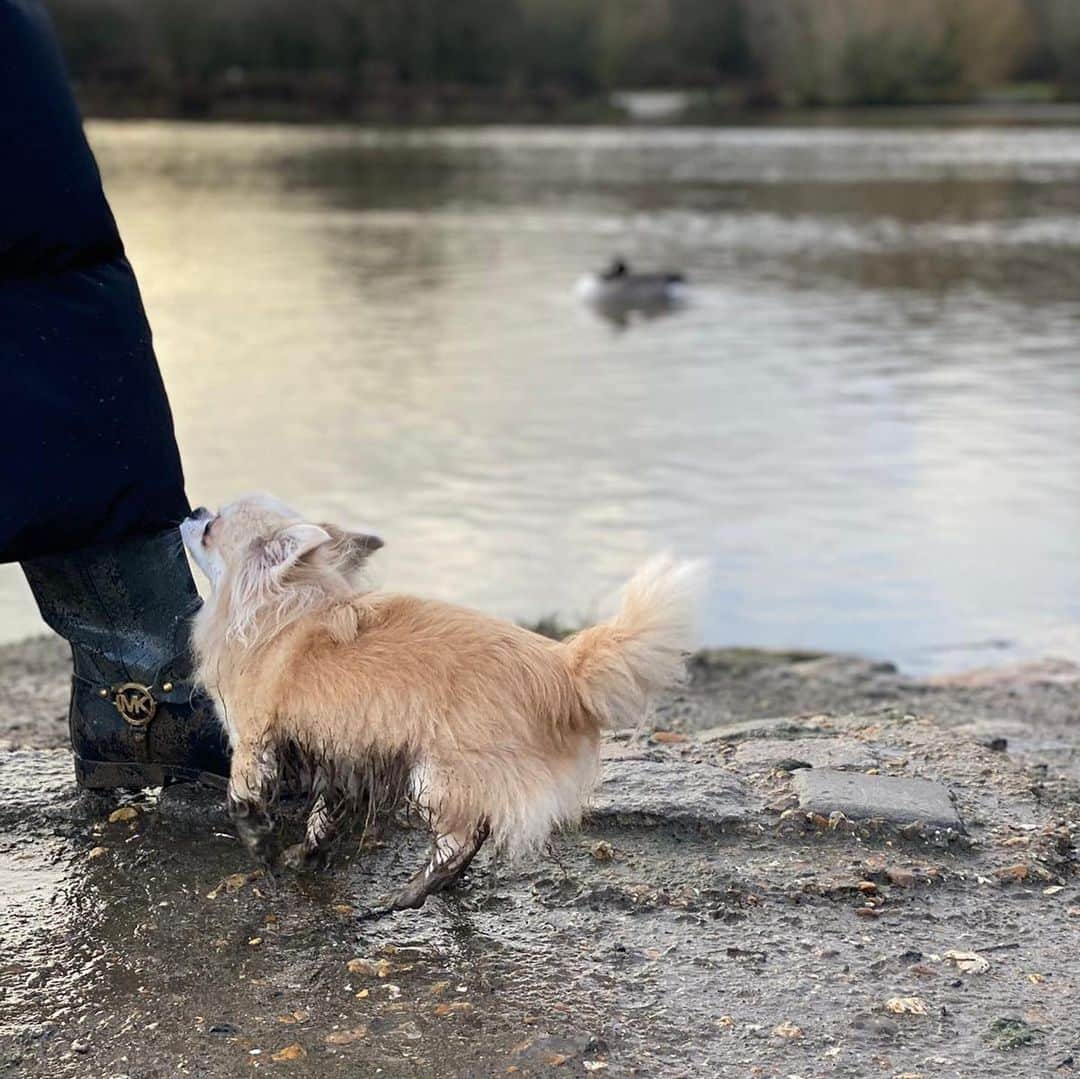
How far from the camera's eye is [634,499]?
9.04 meters

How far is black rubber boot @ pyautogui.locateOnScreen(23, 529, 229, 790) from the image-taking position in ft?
12.7

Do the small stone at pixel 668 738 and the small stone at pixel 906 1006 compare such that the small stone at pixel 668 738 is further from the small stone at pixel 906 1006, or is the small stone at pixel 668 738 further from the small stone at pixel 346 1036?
the small stone at pixel 346 1036

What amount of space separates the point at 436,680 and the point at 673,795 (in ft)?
3.09

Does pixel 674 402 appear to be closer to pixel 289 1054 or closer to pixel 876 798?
pixel 876 798

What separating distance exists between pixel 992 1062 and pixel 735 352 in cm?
1136

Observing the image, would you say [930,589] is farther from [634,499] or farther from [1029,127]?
[1029,127]

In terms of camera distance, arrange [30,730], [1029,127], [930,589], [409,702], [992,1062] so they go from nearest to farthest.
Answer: [992,1062], [409,702], [30,730], [930,589], [1029,127]

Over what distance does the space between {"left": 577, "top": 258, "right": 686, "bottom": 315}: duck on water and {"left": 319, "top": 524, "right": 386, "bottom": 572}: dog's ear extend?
13.0m

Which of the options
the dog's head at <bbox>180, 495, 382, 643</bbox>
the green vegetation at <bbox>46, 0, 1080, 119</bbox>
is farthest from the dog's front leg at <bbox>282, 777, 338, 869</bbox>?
the green vegetation at <bbox>46, 0, 1080, 119</bbox>

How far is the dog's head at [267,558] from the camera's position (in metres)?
3.59

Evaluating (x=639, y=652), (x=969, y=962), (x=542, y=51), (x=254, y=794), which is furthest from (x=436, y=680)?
(x=542, y=51)

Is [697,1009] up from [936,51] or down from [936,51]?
down

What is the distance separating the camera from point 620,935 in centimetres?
355

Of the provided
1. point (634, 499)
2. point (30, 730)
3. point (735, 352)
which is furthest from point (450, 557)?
point (735, 352)
